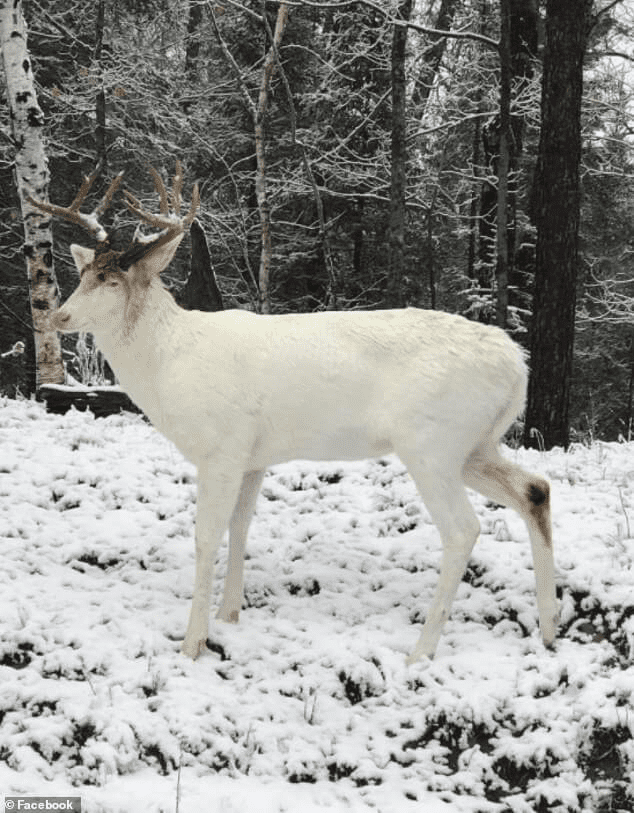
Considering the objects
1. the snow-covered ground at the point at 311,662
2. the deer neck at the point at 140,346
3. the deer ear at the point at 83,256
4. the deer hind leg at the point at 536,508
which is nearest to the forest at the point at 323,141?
the snow-covered ground at the point at 311,662

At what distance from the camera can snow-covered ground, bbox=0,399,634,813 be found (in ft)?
10.7

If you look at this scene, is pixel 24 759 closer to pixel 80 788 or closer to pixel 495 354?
pixel 80 788

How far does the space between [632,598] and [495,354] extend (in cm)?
158

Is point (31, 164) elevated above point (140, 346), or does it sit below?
above

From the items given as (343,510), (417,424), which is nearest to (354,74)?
(343,510)

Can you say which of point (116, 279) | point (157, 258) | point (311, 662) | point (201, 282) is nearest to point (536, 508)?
point (311, 662)

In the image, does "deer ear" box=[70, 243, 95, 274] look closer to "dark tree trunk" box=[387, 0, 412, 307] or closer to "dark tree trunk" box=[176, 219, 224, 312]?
"dark tree trunk" box=[176, 219, 224, 312]

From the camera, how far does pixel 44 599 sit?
445cm

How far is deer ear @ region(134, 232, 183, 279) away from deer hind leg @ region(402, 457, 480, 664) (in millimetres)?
1736

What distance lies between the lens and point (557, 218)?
7852 millimetres

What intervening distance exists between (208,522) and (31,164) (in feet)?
26.7

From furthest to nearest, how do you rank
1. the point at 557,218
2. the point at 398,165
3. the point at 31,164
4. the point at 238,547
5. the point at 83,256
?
the point at 398,165
the point at 31,164
the point at 557,218
the point at 238,547
the point at 83,256

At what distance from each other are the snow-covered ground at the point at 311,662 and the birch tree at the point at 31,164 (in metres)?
4.91

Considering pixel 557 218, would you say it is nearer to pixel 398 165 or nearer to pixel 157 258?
pixel 398 165
